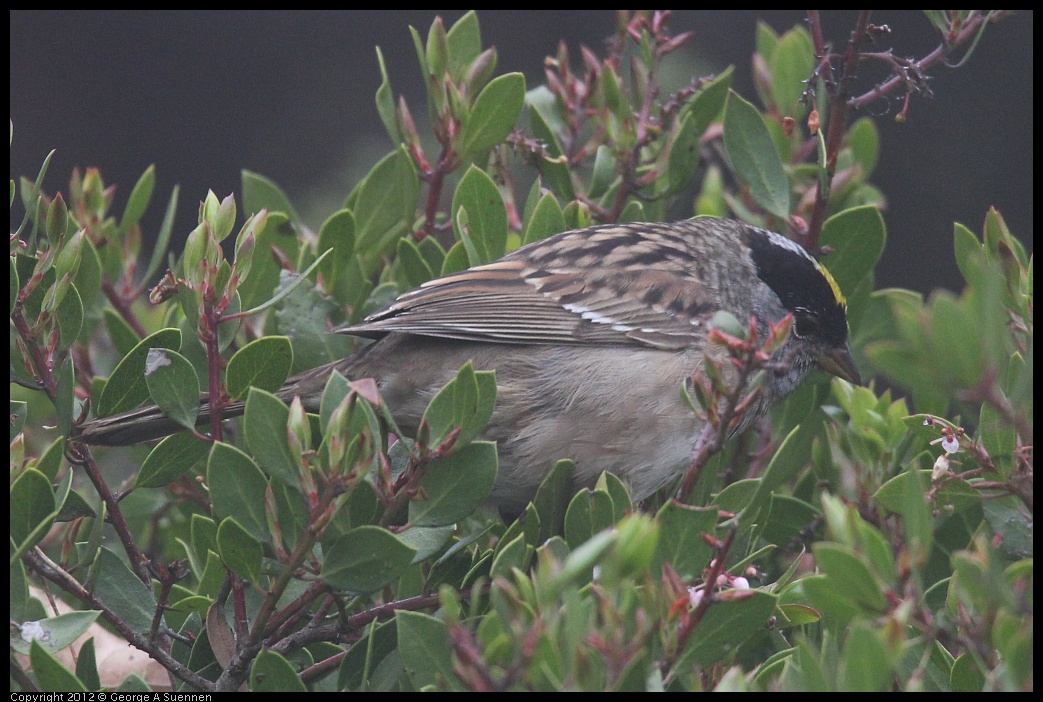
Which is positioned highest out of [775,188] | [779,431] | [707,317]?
[775,188]

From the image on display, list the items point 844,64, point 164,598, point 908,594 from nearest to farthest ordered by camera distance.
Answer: point 908,594 → point 164,598 → point 844,64

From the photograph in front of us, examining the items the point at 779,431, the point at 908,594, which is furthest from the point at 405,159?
the point at 908,594

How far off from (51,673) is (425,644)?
0.61 m

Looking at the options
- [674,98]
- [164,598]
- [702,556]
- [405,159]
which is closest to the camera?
[702,556]

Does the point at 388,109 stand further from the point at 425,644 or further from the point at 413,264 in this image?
the point at 425,644

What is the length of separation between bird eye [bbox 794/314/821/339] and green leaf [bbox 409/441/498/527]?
1621 mm

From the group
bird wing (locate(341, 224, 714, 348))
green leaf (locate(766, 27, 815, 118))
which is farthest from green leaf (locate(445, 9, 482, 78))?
green leaf (locate(766, 27, 815, 118))

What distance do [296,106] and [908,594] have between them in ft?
24.8

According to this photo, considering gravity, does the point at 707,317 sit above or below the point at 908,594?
below

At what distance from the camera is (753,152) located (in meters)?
2.74

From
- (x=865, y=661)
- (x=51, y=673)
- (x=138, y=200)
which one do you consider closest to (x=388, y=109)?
(x=138, y=200)

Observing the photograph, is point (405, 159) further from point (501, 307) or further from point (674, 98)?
point (674, 98)

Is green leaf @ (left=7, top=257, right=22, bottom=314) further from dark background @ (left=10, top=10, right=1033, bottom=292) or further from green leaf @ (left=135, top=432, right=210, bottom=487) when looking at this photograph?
dark background @ (left=10, top=10, right=1033, bottom=292)

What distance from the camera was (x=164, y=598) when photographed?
79.8 inches
